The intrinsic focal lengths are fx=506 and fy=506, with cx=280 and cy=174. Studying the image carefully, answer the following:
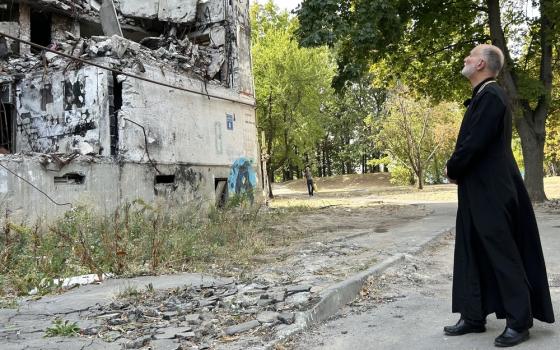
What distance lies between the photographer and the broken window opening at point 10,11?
1405cm

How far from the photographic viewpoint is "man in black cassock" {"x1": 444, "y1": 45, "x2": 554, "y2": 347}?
3.31 m

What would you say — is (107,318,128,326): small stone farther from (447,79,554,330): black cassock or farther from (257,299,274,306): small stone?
(447,79,554,330): black cassock

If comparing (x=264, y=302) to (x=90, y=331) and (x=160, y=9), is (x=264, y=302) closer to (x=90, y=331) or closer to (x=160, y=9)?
(x=90, y=331)

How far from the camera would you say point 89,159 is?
34.8 feet

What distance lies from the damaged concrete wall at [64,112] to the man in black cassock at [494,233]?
951cm

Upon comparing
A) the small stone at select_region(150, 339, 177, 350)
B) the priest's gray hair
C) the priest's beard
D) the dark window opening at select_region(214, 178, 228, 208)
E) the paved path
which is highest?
the priest's gray hair

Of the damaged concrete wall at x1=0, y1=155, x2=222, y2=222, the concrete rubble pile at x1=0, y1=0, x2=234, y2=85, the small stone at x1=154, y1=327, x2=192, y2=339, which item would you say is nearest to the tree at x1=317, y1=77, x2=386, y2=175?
the concrete rubble pile at x1=0, y1=0, x2=234, y2=85

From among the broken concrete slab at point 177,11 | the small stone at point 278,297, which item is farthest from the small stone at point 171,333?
the broken concrete slab at point 177,11

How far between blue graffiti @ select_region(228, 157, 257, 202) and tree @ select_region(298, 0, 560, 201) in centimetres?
387

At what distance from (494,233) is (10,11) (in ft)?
48.8

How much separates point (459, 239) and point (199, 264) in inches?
153

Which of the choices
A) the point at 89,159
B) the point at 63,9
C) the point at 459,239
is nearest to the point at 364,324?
the point at 459,239

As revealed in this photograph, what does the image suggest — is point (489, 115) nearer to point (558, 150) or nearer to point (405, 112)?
point (405, 112)

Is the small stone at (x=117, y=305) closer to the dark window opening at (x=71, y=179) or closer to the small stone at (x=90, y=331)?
the small stone at (x=90, y=331)
